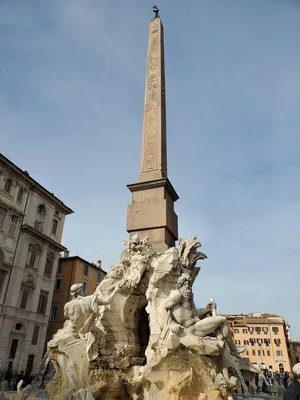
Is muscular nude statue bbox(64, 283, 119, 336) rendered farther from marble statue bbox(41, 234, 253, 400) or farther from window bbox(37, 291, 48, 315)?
window bbox(37, 291, 48, 315)

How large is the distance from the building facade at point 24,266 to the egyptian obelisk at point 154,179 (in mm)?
13869

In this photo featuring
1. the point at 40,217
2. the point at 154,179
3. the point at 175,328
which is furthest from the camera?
the point at 40,217

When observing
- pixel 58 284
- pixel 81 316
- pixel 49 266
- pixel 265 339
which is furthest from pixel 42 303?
pixel 265 339

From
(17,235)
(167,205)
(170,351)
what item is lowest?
(170,351)

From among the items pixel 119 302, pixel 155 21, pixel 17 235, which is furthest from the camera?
pixel 17 235

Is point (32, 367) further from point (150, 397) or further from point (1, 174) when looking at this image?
point (150, 397)

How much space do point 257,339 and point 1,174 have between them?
40.7 meters

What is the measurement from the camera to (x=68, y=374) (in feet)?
17.8

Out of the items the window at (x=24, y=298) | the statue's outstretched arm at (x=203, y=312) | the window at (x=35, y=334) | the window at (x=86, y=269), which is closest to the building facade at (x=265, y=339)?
the window at (x=86, y=269)

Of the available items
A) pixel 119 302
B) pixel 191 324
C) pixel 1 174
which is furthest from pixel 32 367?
pixel 191 324

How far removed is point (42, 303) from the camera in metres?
22.0

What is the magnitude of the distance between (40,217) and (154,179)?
17708 mm

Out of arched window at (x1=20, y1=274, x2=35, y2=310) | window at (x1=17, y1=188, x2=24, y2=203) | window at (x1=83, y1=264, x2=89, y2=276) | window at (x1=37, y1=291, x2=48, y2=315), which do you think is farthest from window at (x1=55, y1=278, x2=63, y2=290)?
window at (x1=17, y1=188, x2=24, y2=203)

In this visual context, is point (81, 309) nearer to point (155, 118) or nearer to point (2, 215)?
point (155, 118)
